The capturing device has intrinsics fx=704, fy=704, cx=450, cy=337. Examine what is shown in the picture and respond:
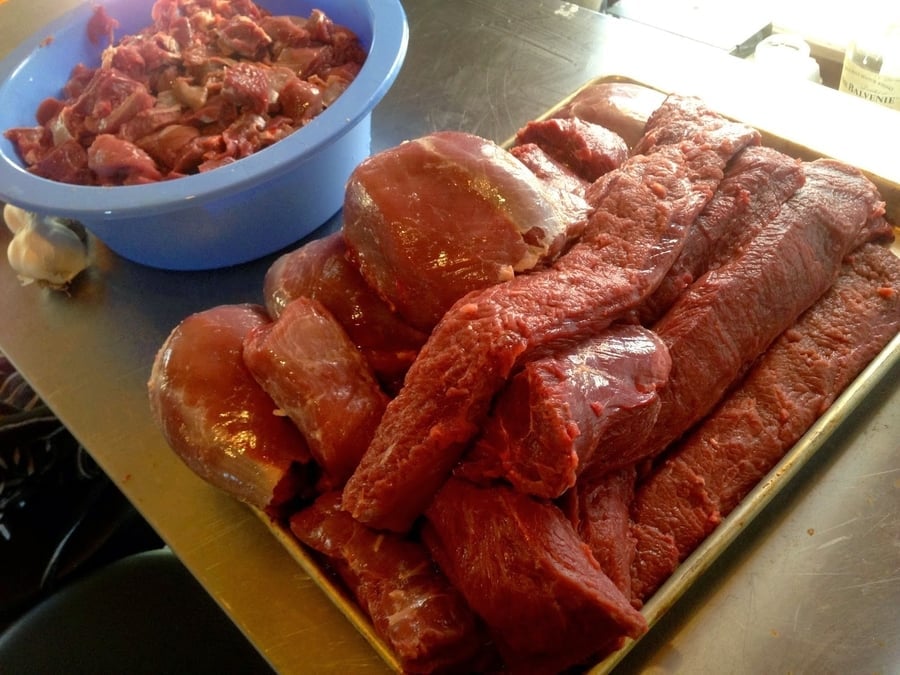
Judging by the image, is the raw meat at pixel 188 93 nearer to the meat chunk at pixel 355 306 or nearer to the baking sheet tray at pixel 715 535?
the meat chunk at pixel 355 306

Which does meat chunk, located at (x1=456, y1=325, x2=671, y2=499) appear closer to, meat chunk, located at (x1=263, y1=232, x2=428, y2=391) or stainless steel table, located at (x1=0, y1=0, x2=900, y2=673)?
meat chunk, located at (x1=263, y1=232, x2=428, y2=391)

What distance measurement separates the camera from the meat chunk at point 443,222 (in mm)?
1364

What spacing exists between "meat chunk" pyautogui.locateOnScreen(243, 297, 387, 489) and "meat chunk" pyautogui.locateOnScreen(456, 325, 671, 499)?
9.1 inches

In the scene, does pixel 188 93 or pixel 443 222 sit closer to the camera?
pixel 443 222

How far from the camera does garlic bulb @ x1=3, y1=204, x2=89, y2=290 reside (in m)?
2.01

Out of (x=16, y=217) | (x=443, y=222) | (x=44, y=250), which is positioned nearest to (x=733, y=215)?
(x=443, y=222)

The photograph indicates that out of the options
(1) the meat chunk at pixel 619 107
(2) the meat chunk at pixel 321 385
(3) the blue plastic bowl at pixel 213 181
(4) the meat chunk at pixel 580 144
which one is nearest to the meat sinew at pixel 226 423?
(2) the meat chunk at pixel 321 385

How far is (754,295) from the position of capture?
1485 mm

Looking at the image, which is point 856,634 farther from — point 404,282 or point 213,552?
point 213,552

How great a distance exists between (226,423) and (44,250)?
1075mm

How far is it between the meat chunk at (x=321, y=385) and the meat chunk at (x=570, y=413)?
0.76 ft

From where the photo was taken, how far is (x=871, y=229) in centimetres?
171

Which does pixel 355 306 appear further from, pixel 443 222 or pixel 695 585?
pixel 695 585

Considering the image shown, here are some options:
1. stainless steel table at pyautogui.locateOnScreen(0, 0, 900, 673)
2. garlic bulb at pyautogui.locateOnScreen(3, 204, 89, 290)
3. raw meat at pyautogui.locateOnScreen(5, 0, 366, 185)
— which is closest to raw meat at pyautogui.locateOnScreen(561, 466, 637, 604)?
stainless steel table at pyautogui.locateOnScreen(0, 0, 900, 673)
